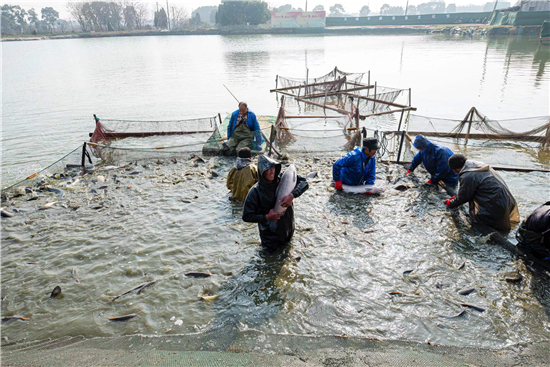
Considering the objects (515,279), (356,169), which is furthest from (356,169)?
(515,279)

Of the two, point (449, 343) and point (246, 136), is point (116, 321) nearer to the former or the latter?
point (449, 343)

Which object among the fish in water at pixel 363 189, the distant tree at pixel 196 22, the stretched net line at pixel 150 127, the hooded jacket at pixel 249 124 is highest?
the distant tree at pixel 196 22

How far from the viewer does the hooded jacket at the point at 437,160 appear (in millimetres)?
7195

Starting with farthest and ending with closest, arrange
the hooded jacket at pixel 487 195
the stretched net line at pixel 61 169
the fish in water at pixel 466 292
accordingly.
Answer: the stretched net line at pixel 61 169 → the hooded jacket at pixel 487 195 → the fish in water at pixel 466 292

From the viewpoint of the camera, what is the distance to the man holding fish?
7113mm

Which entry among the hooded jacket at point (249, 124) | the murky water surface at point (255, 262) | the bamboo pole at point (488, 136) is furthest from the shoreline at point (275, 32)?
the murky water surface at point (255, 262)

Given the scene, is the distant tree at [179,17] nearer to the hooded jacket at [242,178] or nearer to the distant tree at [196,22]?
the distant tree at [196,22]

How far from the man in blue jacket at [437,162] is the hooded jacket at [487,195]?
4.84ft

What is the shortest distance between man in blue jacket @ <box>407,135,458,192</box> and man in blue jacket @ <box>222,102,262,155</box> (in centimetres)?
457

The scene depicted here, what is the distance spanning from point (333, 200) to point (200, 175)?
362 cm

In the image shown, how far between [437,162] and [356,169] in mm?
1858

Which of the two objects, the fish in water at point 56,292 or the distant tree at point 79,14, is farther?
Result: the distant tree at point 79,14

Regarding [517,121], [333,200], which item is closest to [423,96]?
[517,121]

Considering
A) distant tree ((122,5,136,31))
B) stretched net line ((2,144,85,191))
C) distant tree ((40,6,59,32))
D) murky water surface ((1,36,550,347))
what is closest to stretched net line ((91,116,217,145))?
stretched net line ((2,144,85,191))
